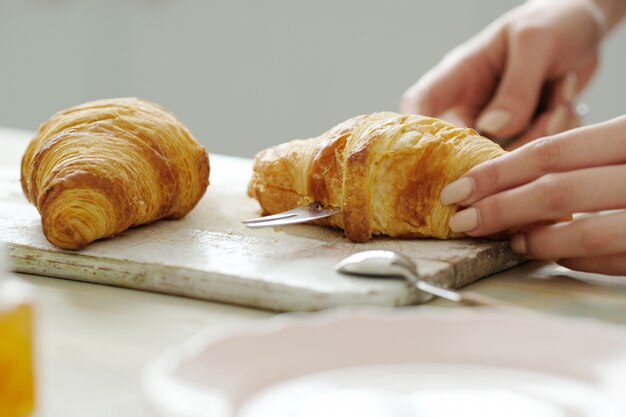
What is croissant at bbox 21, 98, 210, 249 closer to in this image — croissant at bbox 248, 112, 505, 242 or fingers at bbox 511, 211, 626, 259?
croissant at bbox 248, 112, 505, 242

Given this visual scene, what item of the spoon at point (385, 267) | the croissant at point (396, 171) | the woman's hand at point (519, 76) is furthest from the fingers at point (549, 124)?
the spoon at point (385, 267)

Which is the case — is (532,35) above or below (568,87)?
above

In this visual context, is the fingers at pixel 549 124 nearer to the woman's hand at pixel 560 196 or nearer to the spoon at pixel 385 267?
the woman's hand at pixel 560 196

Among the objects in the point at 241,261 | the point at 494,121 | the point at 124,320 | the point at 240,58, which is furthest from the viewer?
the point at 240,58

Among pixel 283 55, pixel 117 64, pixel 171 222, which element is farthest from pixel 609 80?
pixel 171 222

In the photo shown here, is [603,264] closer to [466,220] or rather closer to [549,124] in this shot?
[466,220]

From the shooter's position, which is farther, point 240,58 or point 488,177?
point 240,58

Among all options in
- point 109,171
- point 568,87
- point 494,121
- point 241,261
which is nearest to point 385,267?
point 241,261

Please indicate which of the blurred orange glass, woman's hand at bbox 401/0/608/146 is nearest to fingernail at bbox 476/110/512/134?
woman's hand at bbox 401/0/608/146
